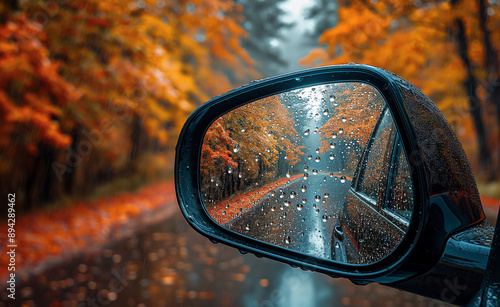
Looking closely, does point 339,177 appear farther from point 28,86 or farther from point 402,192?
point 28,86

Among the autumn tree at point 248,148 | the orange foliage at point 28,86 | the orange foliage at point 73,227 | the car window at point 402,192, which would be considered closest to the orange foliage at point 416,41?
the orange foliage at point 28,86

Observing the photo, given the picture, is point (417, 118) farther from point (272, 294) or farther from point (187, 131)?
point (272, 294)

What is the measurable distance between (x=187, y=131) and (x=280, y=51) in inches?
1144

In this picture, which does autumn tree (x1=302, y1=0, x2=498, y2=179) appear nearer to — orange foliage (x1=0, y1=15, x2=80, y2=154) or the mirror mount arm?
orange foliage (x1=0, y1=15, x2=80, y2=154)

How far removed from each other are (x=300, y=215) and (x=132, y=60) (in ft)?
25.5

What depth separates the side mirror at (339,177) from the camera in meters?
1.05

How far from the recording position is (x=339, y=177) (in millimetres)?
1208

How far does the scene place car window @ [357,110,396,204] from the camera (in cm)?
122

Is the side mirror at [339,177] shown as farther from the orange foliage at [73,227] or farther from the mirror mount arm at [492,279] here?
the orange foliage at [73,227]

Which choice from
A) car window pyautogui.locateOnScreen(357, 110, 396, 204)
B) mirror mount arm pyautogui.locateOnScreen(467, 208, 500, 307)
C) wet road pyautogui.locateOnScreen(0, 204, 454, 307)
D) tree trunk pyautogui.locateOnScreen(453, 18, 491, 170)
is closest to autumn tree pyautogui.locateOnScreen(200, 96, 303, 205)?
car window pyautogui.locateOnScreen(357, 110, 396, 204)

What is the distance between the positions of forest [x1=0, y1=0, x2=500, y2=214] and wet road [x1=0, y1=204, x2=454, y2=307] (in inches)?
102

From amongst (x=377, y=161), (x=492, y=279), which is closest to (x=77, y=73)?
(x=377, y=161)

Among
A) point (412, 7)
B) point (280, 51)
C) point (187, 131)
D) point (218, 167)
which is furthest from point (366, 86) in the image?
point (280, 51)

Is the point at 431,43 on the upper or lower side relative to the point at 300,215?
upper
